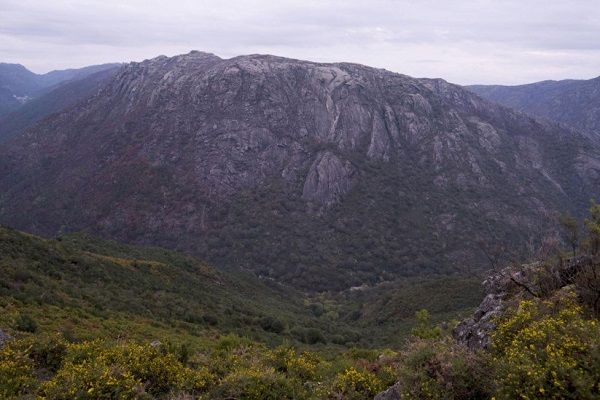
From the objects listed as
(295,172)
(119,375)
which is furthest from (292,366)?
(295,172)

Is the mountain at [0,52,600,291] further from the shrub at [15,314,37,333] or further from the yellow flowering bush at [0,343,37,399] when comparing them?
the yellow flowering bush at [0,343,37,399]

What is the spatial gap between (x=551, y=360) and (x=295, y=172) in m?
107

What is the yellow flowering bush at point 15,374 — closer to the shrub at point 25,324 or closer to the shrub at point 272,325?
the shrub at point 25,324

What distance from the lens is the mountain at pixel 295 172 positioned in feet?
324

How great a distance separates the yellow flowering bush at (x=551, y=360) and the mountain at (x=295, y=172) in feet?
256

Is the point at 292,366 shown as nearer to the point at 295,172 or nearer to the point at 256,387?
the point at 256,387

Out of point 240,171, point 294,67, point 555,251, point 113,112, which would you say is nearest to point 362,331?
point 555,251

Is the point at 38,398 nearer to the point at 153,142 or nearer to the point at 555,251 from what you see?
the point at 555,251

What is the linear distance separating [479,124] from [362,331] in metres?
101

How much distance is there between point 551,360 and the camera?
7.64 metres

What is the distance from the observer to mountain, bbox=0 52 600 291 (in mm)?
98750

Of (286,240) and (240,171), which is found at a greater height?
(240,171)

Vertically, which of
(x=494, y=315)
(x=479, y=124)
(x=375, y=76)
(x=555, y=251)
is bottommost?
(x=494, y=315)

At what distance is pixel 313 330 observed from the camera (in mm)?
45938
